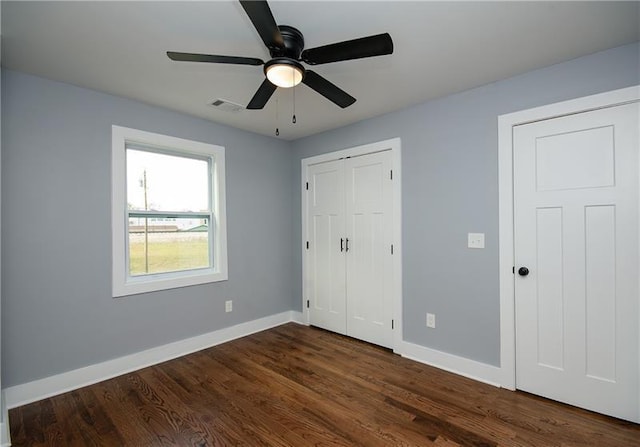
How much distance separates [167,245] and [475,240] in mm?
3024

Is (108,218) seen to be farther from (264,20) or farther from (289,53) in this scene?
(264,20)

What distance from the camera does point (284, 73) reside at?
1.73 m

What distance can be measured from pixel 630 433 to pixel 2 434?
3901mm

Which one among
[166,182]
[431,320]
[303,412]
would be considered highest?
[166,182]

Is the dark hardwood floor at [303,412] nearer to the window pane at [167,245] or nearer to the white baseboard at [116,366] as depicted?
the white baseboard at [116,366]

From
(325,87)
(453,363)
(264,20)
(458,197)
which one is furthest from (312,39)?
(453,363)

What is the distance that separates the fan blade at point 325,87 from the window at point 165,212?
6.26 feet

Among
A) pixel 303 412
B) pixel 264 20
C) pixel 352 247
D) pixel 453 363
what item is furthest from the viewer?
pixel 352 247

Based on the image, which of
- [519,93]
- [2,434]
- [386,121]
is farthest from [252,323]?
[519,93]

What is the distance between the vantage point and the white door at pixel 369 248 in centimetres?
328

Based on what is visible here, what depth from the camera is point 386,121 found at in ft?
10.7

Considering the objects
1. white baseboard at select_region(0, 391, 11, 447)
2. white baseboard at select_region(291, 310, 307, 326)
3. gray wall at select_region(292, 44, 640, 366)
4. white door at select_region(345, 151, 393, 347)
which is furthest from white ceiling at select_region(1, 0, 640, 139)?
white baseboard at select_region(291, 310, 307, 326)

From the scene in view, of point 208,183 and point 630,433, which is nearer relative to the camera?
point 630,433

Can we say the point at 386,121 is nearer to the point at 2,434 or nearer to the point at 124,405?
the point at 124,405
